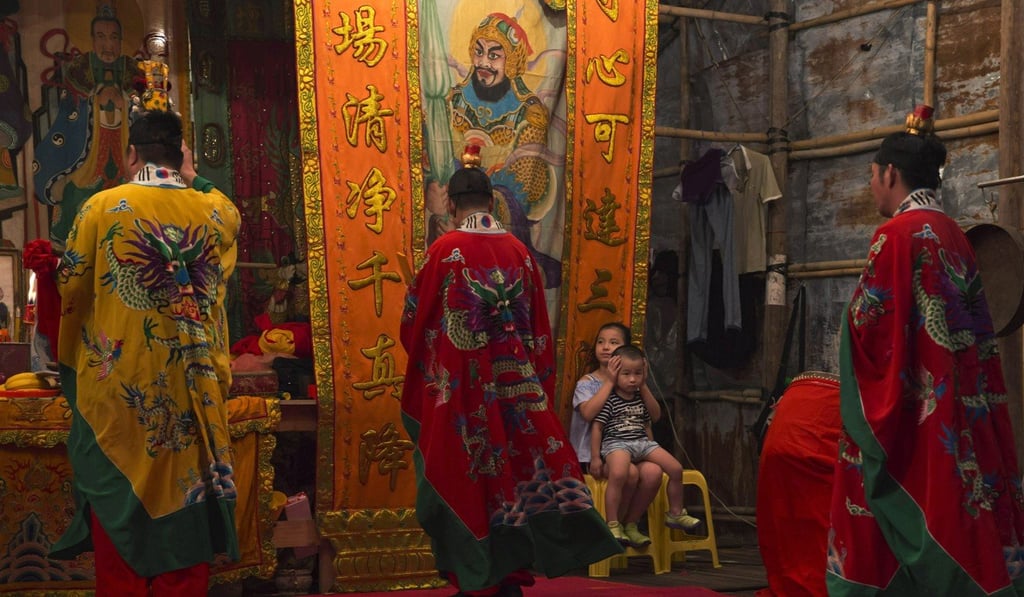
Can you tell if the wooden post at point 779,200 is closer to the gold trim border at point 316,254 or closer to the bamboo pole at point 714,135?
the bamboo pole at point 714,135

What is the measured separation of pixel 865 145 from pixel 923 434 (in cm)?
418

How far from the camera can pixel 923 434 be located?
3791mm

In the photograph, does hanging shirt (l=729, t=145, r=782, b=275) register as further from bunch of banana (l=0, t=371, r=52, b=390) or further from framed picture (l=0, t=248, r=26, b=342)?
bunch of banana (l=0, t=371, r=52, b=390)

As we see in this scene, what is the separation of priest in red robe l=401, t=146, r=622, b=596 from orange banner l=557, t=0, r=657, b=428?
173cm

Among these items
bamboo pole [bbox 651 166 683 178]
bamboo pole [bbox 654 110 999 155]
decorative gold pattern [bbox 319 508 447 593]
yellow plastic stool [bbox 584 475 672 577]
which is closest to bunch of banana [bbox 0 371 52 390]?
decorative gold pattern [bbox 319 508 447 593]

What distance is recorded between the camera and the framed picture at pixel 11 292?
573 cm

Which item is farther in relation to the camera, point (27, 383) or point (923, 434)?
point (27, 383)

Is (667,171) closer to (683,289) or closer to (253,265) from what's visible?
(683,289)

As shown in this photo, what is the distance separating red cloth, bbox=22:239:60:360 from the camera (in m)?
4.09

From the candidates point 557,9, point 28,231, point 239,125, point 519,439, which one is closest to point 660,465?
point 519,439

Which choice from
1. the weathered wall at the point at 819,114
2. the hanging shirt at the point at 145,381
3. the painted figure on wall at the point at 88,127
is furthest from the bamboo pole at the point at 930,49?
the hanging shirt at the point at 145,381

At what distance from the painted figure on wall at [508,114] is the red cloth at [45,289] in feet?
7.66

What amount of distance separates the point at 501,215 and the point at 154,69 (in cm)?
228

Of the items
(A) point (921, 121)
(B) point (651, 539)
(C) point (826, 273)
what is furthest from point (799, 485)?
(C) point (826, 273)
